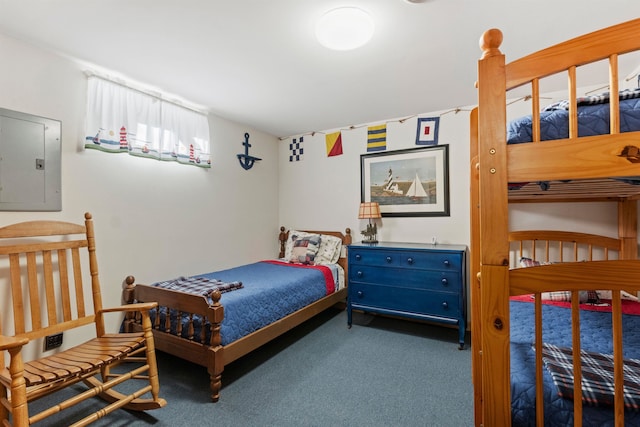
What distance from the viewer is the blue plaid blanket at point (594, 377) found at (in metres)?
0.91

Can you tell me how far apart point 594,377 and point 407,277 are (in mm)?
1855

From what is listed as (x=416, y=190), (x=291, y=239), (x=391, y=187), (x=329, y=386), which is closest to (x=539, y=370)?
(x=329, y=386)

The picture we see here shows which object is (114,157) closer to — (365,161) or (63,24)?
(63,24)

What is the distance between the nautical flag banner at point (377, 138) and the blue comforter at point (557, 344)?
2.19 meters

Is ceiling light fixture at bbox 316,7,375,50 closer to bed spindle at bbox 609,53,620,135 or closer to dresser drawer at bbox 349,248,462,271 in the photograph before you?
bed spindle at bbox 609,53,620,135

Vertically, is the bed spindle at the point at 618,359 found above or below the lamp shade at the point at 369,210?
below

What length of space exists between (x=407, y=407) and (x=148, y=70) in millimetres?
3015

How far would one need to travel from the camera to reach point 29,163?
6.45 feet

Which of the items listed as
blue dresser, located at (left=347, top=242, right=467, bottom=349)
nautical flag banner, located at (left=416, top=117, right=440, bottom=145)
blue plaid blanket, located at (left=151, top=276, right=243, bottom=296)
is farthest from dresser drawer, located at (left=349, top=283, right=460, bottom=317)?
nautical flag banner, located at (left=416, top=117, right=440, bottom=145)

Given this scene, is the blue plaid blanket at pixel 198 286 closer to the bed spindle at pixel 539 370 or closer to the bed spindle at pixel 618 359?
the bed spindle at pixel 539 370

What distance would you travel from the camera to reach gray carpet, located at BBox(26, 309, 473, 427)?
172 cm

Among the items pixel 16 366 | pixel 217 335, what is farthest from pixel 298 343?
pixel 16 366

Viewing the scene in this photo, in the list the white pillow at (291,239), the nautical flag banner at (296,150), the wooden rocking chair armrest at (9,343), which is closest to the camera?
the wooden rocking chair armrest at (9,343)

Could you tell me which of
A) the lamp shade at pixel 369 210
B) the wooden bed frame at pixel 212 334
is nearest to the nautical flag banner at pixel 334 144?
the lamp shade at pixel 369 210
